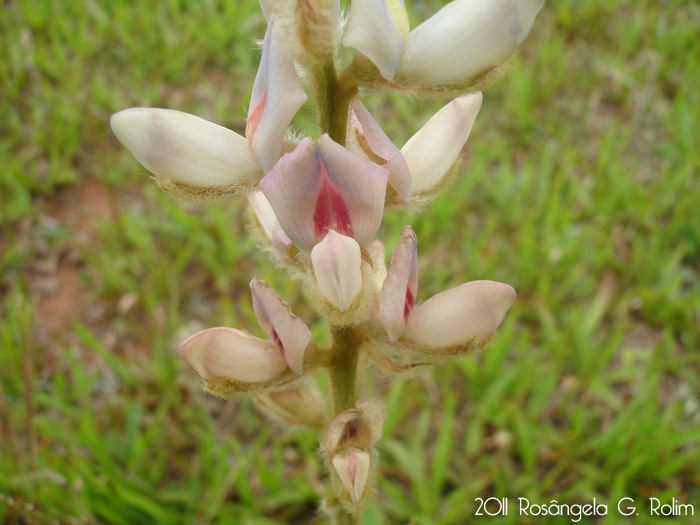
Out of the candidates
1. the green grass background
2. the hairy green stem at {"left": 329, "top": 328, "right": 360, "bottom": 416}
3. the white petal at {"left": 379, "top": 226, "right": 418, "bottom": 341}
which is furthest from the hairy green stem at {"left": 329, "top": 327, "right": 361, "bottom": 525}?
the green grass background

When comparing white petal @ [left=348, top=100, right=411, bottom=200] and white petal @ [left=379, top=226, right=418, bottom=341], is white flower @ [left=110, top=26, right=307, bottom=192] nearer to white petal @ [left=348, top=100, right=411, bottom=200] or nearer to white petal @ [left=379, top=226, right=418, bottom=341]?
white petal @ [left=348, top=100, right=411, bottom=200]

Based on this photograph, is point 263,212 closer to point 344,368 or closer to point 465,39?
point 344,368

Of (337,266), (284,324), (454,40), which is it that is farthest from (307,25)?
(284,324)

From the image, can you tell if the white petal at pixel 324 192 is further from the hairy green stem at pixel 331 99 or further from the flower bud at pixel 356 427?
the flower bud at pixel 356 427

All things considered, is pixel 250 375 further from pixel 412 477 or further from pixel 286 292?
pixel 286 292

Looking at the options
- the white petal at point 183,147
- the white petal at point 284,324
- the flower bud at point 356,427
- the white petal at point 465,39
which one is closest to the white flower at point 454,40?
the white petal at point 465,39

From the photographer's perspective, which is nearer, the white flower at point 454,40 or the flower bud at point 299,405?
the white flower at point 454,40

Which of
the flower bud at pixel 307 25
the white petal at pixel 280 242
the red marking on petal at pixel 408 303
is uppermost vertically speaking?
the flower bud at pixel 307 25
